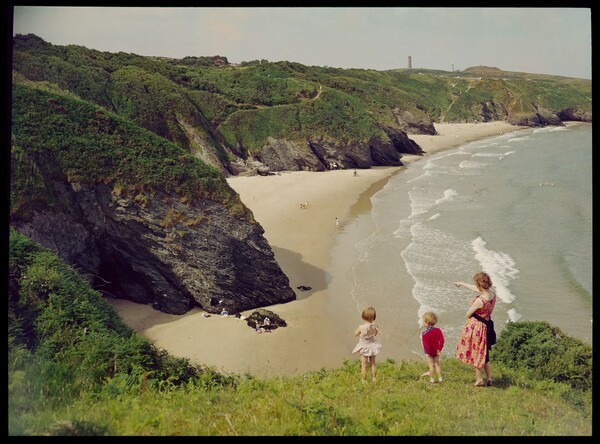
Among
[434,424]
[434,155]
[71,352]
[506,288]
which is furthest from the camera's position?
[434,155]

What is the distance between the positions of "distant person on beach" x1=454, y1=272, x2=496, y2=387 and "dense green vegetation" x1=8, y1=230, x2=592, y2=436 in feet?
2.02

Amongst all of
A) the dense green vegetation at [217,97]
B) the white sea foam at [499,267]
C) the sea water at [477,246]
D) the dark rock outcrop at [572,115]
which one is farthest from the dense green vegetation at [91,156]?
the dark rock outcrop at [572,115]

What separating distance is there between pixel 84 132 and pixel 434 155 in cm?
6438

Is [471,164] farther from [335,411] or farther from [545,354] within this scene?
[335,411]

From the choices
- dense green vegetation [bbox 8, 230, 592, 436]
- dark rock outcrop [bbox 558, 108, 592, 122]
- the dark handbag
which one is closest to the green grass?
dense green vegetation [bbox 8, 230, 592, 436]

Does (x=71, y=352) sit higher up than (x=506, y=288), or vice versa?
(x=71, y=352)

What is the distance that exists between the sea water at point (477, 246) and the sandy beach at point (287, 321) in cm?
191

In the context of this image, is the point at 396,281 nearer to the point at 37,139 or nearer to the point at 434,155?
the point at 37,139

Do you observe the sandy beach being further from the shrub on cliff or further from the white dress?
the shrub on cliff

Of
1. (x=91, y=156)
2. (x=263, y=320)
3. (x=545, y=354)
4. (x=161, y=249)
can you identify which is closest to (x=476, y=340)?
(x=545, y=354)

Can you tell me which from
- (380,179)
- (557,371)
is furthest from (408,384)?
(380,179)

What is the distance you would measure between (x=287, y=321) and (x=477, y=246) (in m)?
15.3

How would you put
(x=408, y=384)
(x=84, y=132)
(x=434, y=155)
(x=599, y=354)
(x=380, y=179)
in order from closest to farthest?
(x=599, y=354)
(x=408, y=384)
(x=84, y=132)
(x=380, y=179)
(x=434, y=155)

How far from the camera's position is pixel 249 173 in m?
56.7
